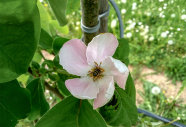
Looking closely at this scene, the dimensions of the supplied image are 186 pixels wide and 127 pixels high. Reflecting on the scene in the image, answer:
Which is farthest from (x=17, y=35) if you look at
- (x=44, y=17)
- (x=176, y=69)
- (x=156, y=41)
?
(x=156, y=41)

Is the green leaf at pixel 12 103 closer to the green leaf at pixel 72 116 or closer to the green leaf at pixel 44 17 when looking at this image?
the green leaf at pixel 72 116

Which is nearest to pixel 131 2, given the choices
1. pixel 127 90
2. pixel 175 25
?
pixel 175 25

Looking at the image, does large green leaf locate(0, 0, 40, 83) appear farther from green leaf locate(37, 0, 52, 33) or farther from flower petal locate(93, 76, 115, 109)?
green leaf locate(37, 0, 52, 33)

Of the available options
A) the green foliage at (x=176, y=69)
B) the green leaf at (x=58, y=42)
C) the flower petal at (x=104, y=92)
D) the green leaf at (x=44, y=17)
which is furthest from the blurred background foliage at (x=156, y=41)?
the flower petal at (x=104, y=92)

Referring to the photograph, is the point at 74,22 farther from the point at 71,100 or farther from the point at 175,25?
the point at 71,100

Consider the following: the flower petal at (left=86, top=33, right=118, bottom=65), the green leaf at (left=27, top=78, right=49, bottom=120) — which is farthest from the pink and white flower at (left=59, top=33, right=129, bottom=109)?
the green leaf at (left=27, top=78, right=49, bottom=120)

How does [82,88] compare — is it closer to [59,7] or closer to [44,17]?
[59,7]
